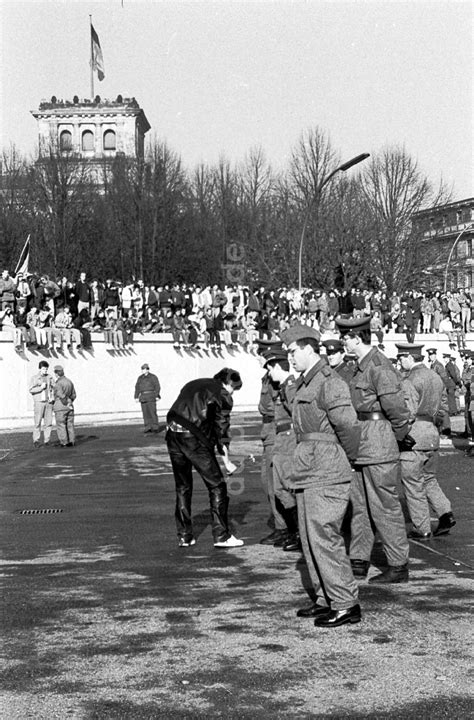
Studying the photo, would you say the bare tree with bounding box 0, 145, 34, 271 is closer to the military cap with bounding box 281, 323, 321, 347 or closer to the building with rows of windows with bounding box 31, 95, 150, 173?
the building with rows of windows with bounding box 31, 95, 150, 173

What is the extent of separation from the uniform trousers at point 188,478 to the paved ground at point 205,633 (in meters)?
0.25

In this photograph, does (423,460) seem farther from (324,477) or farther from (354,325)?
(324,477)

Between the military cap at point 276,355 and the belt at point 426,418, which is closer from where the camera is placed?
the military cap at point 276,355

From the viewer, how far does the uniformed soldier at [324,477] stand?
666cm

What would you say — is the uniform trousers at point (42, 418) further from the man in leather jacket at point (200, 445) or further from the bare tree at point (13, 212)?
the bare tree at point (13, 212)

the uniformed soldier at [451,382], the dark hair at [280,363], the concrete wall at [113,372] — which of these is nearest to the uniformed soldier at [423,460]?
the dark hair at [280,363]

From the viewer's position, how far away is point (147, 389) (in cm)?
2748

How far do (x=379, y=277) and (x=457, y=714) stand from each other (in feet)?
181

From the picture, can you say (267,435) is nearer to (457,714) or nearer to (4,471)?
(457,714)

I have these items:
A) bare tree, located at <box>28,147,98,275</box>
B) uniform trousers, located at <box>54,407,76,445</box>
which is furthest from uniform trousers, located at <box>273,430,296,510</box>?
bare tree, located at <box>28,147,98,275</box>

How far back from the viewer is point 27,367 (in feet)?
103

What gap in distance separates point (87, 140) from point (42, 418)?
8501cm

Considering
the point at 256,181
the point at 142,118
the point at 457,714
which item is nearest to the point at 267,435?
the point at 457,714

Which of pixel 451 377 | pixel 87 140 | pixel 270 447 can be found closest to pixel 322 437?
pixel 270 447
